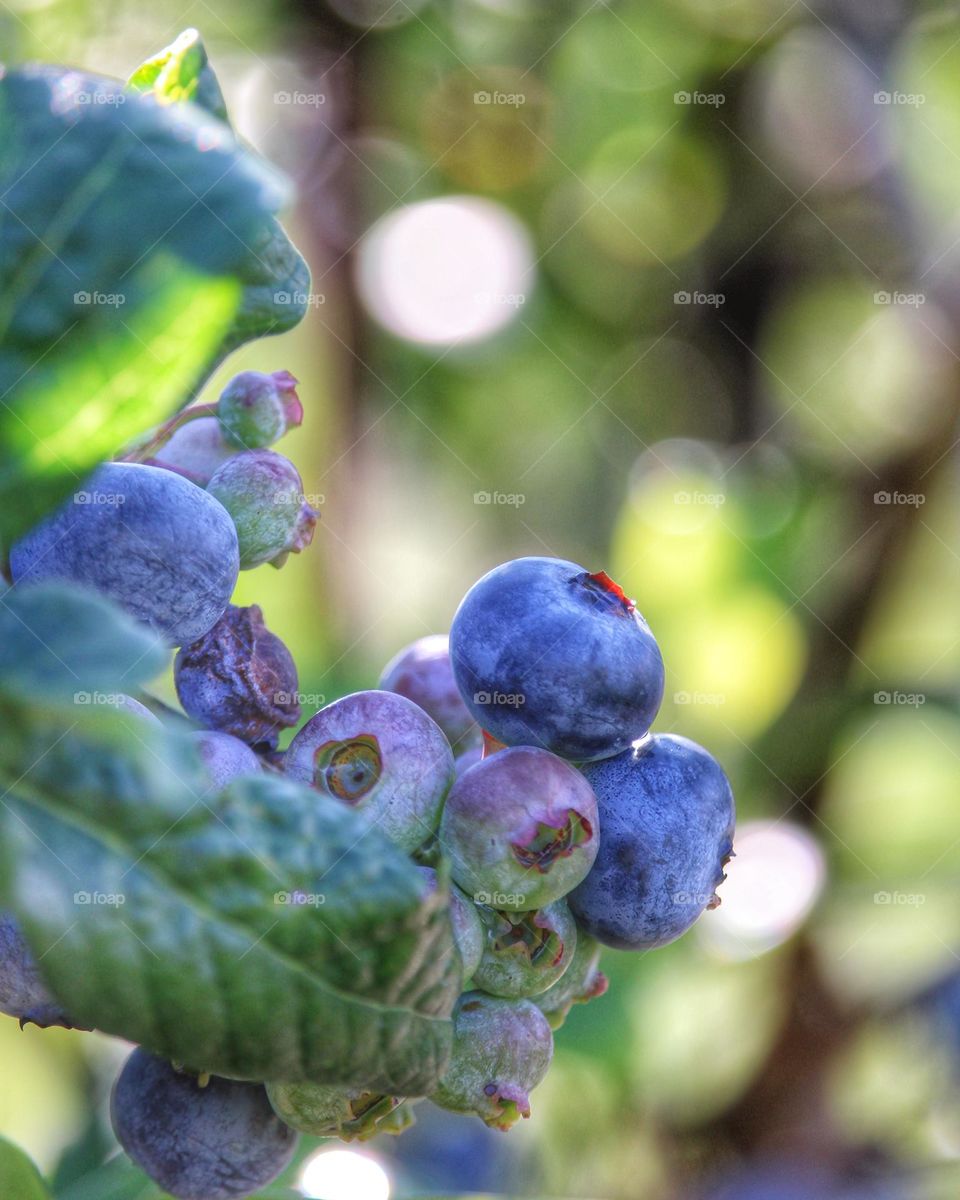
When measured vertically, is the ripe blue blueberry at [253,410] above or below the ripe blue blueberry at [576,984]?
above

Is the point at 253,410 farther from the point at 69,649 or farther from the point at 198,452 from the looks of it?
the point at 69,649

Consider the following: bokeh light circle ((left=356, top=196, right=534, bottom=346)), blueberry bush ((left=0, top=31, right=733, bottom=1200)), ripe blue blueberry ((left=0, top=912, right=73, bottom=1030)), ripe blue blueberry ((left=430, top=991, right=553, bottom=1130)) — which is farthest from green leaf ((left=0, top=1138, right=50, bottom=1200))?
bokeh light circle ((left=356, top=196, right=534, bottom=346))

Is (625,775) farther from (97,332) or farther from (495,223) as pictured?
(495,223)

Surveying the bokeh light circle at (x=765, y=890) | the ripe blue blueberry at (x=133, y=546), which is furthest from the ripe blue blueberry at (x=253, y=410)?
the bokeh light circle at (x=765, y=890)

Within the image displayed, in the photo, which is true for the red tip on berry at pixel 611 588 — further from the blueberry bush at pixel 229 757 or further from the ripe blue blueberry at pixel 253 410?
the ripe blue blueberry at pixel 253 410

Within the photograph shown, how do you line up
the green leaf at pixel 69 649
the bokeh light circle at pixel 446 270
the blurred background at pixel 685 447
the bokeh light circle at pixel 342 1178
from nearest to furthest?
the green leaf at pixel 69 649 → the bokeh light circle at pixel 342 1178 → the blurred background at pixel 685 447 → the bokeh light circle at pixel 446 270

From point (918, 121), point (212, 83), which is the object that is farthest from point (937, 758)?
point (212, 83)

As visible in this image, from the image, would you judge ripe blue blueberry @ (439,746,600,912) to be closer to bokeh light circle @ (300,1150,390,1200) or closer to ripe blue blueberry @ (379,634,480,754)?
ripe blue blueberry @ (379,634,480,754)
